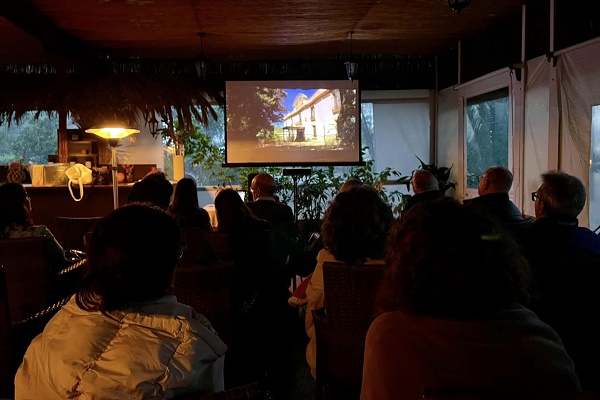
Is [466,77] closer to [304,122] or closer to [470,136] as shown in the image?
[470,136]

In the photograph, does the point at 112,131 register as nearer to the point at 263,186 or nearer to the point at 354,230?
the point at 263,186

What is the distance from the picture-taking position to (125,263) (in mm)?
1305

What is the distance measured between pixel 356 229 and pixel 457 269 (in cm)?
122

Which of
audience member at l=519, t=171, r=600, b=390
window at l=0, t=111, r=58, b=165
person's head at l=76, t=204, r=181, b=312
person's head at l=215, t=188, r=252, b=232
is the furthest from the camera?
window at l=0, t=111, r=58, b=165

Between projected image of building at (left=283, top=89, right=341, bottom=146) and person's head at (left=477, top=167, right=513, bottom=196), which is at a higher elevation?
projected image of building at (left=283, top=89, right=341, bottom=146)

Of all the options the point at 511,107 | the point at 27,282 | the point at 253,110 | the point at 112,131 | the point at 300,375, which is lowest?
the point at 300,375

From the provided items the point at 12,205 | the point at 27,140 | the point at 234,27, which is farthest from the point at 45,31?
the point at 27,140

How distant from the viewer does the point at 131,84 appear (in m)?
7.98

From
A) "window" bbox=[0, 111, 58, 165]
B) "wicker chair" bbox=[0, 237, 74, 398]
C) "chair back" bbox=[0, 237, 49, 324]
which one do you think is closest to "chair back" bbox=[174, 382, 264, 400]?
"wicker chair" bbox=[0, 237, 74, 398]

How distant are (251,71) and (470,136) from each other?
3.40 m

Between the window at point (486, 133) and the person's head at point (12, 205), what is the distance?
5130 millimetres

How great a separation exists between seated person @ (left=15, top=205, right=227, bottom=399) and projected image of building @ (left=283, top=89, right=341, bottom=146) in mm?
6941

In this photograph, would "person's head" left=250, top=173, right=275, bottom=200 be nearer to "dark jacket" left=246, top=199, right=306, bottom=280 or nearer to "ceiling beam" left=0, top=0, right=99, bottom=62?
"dark jacket" left=246, top=199, right=306, bottom=280

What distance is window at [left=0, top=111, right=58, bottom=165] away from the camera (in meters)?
9.91
